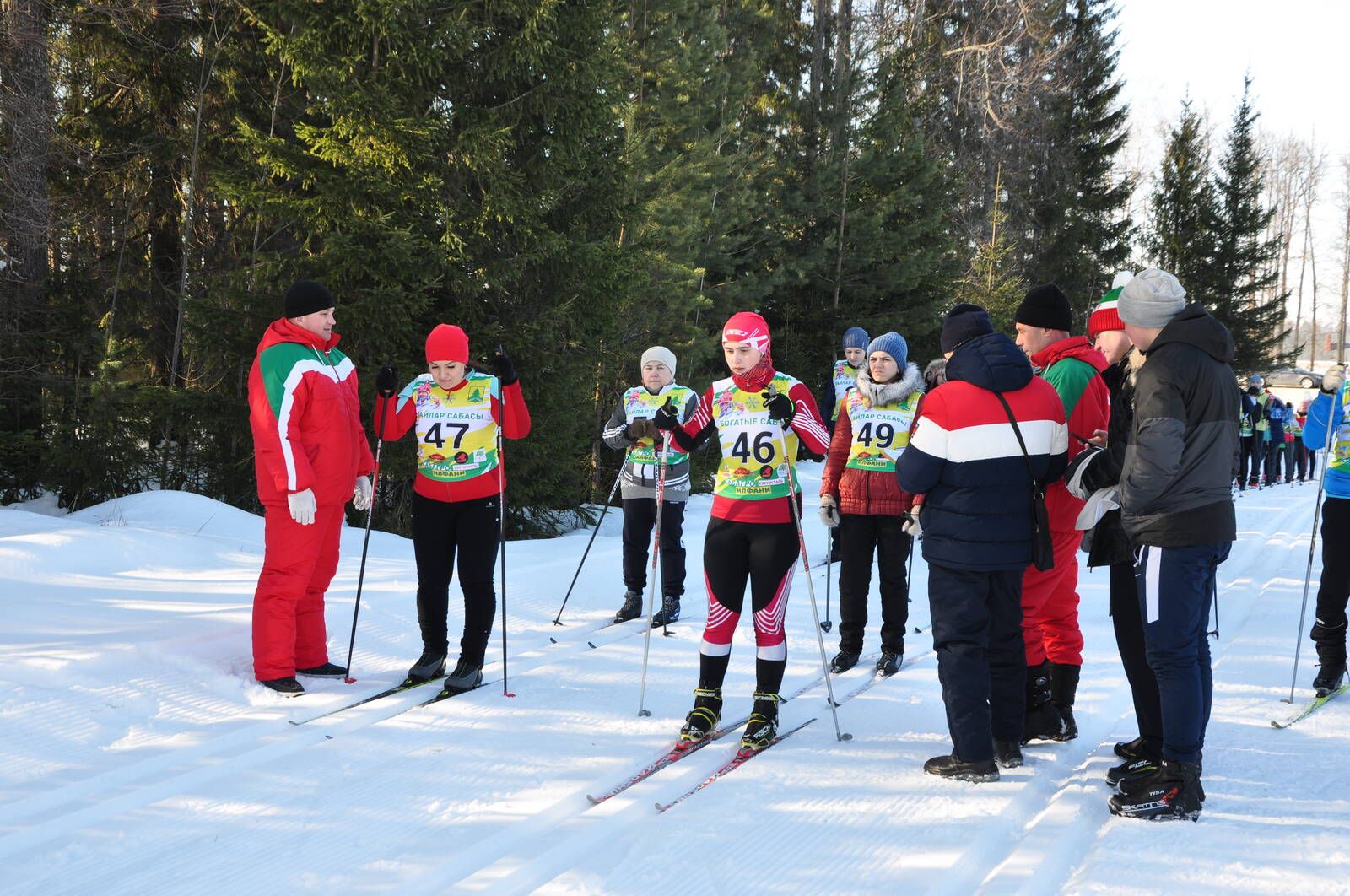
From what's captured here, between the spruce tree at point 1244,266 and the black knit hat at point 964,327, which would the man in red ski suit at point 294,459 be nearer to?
the black knit hat at point 964,327

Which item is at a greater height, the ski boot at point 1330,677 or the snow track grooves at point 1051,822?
the ski boot at point 1330,677

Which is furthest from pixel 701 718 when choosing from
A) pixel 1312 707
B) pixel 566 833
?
pixel 1312 707

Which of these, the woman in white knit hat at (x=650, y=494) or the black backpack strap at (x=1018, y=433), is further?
the woman in white knit hat at (x=650, y=494)

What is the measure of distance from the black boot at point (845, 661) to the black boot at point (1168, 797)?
2.08 meters

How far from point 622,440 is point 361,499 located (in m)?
1.76

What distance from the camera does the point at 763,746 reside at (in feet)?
13.4

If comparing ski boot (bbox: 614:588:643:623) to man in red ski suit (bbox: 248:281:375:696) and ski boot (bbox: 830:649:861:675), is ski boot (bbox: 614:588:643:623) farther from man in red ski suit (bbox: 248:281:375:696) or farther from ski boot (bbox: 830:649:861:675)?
man in red ski suit (bbox: 248:281:375:696)

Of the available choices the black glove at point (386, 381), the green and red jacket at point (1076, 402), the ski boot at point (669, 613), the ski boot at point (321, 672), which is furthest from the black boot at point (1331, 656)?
the ski boot at point (321, 672)

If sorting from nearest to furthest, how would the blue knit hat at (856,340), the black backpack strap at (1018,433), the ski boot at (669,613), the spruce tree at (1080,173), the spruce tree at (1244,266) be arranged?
the black backpack strap at (1018,433)
the ski boot at (669,613)
the blue knit hat at (856,340)
the spruce tree at (1080,173)
the spruce tree at (1244,266)

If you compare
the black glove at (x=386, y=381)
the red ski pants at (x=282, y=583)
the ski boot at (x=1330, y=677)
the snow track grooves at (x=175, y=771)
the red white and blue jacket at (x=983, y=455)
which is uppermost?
the black glove at (x=386, y=381)

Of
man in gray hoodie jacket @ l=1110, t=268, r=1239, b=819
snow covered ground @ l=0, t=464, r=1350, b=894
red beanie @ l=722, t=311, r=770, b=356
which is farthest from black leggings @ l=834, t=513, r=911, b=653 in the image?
man in gray hoodie jacket @ l=1110, t=268, r=1239, b=819

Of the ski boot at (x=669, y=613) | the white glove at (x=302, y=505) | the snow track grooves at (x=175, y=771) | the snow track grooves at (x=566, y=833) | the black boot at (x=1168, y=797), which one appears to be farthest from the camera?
the ski boot at (x=669, y=613)

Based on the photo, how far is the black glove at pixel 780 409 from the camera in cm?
407

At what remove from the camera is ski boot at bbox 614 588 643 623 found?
21.3ft
